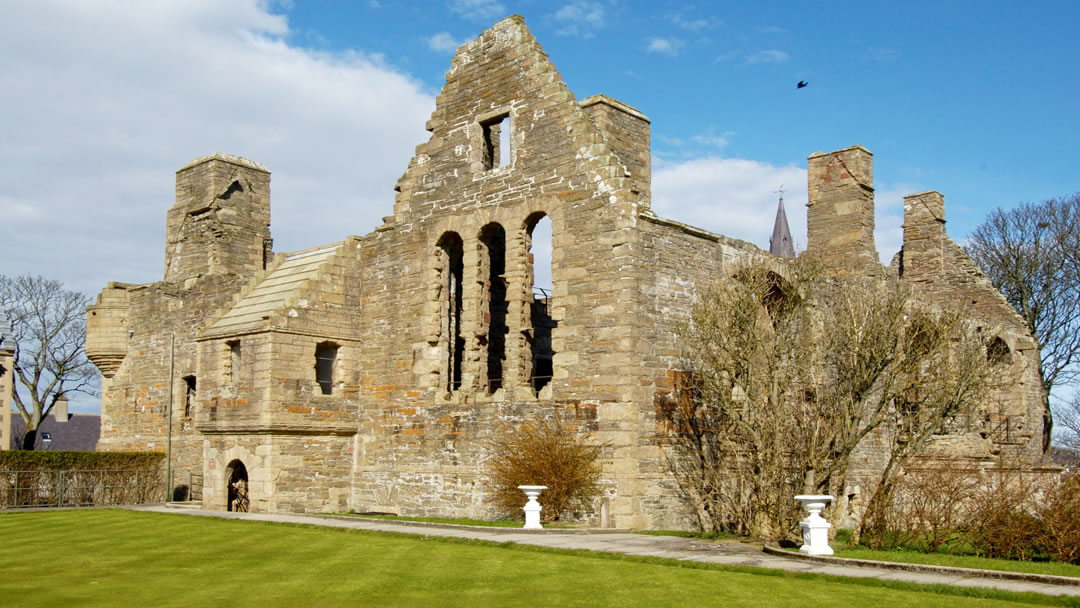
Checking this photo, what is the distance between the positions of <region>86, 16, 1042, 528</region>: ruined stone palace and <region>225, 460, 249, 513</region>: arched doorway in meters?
0.06

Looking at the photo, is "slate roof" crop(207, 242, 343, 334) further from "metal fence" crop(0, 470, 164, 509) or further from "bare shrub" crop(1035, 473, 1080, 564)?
"bare shrub" crop(1035, 473, 1080, 564)

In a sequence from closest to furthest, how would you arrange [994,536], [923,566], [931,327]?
[923,566] → [994,536] → [931,327]

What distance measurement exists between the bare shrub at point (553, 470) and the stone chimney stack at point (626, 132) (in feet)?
15.8

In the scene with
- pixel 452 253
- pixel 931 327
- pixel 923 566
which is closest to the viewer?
pixel 923 566

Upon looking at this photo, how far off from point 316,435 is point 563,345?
5891 mm

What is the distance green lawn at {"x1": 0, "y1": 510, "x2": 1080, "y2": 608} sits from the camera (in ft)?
30.3

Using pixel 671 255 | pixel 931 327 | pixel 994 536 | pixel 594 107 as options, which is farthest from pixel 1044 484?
pixel 594 107

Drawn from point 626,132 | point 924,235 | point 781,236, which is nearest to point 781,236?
point 781,236

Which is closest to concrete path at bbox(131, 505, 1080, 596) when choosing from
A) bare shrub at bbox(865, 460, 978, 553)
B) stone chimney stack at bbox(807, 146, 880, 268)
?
bare shrub at bbox(865, 460, 978, 553)

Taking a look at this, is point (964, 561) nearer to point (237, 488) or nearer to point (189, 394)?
point (237, 488)

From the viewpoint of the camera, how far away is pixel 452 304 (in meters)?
20.3

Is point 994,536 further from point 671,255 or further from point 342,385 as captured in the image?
point 342,385

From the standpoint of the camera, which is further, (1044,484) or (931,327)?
(931,327)

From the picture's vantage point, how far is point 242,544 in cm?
1371
